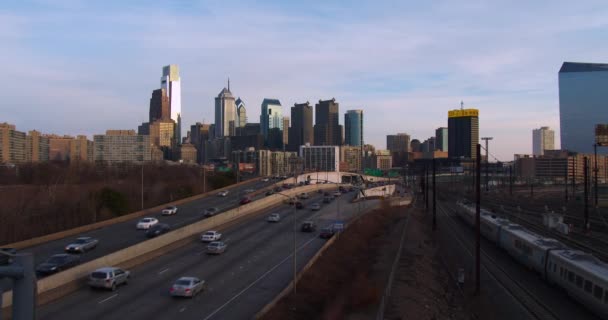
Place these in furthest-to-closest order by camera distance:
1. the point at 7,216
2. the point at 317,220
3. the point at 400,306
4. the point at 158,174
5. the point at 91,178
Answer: the point at 158,174, the point at 91,178, the point at 317,220, the point at 7,216, the point at 400,306

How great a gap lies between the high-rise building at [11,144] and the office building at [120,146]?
1181 inches

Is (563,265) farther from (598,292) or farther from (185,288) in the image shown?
(185,288)

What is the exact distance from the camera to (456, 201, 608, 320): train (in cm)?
2000

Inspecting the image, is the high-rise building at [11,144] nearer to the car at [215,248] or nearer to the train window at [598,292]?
the car at [215,248]

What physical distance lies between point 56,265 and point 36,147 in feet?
526

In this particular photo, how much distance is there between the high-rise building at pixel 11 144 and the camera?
474ft

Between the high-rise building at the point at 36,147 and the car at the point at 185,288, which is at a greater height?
the high-rise building at the point at 36,147

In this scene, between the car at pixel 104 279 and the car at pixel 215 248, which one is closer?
the car at pixel 104 279

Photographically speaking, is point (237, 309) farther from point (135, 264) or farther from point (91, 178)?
point (91, 178)

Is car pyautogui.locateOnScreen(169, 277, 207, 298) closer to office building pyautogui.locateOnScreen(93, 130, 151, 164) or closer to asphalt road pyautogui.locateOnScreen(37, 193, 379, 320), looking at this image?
asphalt road pyautogui.locateOnScreen(37, 193, 379, 320)

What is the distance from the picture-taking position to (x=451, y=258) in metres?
37.4

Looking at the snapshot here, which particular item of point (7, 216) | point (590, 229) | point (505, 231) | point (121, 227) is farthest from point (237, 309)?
point (590, 229)

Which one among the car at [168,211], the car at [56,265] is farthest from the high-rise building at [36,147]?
the car at [56,265]

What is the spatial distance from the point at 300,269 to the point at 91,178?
71231 millimetres
